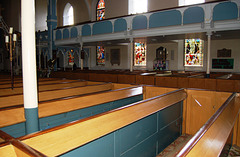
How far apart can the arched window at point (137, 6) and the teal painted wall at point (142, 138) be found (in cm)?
1272

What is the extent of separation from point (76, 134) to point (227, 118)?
1.85 metres

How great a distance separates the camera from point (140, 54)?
50.9 feet

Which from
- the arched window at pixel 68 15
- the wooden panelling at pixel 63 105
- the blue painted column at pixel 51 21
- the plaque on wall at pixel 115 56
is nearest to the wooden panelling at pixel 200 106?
the wooden panelling at pixel 63 105

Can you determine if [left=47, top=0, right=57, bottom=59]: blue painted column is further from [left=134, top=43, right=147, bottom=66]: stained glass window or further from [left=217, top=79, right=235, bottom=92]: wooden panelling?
[left=217, top=79, right=235, bottom=92]: wooden panelling

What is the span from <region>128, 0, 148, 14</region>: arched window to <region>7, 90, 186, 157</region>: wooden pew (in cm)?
1292

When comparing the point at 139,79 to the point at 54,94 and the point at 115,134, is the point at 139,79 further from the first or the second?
the point at 115,134

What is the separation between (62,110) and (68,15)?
64.8 feet

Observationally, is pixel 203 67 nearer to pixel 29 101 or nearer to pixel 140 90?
pixel 140 90

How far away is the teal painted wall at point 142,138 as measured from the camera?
2.01 meters

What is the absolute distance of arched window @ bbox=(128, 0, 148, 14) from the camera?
48.9ft

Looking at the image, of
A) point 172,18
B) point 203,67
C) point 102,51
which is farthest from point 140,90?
point 102,51

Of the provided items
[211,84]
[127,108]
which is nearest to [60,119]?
[127,108]

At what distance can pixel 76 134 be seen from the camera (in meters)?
1.76

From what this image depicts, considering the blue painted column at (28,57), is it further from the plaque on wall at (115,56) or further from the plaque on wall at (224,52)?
the plaque on wall at (115,56)
